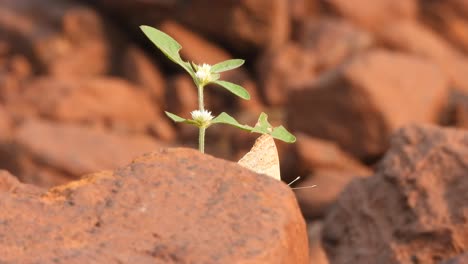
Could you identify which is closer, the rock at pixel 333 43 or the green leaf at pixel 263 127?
the green leaf at pixel 263 127

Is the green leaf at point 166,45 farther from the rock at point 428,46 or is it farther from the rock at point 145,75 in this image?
the rock at point 145,75

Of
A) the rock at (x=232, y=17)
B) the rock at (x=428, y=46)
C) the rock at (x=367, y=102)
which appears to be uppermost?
the rock at (x=232, y=17)

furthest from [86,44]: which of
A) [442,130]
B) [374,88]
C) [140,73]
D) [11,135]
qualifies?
[442,130]

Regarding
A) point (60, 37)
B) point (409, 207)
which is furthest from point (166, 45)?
point (60, 37)

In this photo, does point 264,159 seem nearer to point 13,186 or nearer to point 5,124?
point 13,186

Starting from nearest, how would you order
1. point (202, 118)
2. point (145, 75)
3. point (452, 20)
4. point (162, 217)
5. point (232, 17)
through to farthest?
point (162, 217) → point (202, 118) → point (232, 17) → point (145, 75) → point (452, 20)

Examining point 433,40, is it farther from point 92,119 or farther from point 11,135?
point 11,135

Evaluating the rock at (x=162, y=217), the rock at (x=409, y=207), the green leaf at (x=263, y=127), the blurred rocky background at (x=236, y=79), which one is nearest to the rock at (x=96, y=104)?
the blurred rocky background at (x=236, y=79)
